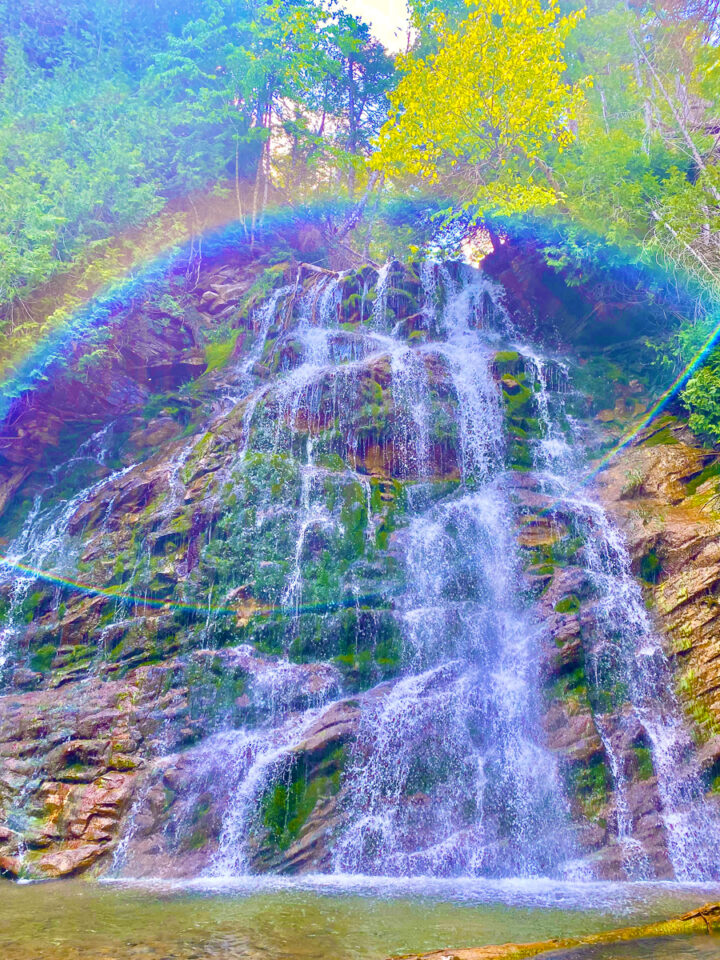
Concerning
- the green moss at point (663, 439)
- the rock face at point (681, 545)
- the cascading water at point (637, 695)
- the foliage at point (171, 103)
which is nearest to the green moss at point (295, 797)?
the cascading water at point (637, 695)

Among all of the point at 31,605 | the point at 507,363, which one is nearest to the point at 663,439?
the point at 507,363

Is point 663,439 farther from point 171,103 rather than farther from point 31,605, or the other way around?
point 171,103

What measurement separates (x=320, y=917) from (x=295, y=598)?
6.22 metres

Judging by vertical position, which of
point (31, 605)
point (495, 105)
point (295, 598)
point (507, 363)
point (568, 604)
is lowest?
point (568, 604)

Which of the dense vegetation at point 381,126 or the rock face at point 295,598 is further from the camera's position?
the dense vegetation at point 381,126

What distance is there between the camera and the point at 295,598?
12164mm

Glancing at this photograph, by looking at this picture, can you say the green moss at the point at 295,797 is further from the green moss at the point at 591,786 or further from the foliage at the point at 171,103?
the foliage at the point at 171,103

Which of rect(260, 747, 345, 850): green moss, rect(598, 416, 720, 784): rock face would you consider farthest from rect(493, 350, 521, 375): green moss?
rect(260, 747, 345, 850): green moss

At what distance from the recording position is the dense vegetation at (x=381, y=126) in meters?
15.8

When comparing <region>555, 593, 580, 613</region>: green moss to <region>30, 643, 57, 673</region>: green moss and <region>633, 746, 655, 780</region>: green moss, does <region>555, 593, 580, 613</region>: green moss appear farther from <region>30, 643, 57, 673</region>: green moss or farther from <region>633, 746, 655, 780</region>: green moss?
<region>30, 643, 57, 673</region>: green moss

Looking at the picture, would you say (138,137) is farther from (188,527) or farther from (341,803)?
(341,803)

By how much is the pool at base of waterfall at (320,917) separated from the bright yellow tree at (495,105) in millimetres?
14532

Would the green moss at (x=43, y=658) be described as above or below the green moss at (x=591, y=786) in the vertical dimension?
above

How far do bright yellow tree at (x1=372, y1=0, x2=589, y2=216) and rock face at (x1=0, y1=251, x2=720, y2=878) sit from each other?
4.35 meters
